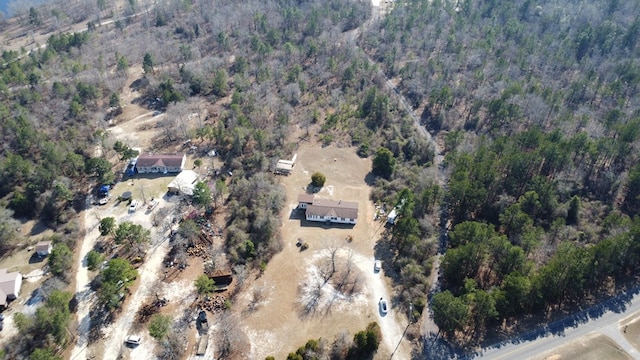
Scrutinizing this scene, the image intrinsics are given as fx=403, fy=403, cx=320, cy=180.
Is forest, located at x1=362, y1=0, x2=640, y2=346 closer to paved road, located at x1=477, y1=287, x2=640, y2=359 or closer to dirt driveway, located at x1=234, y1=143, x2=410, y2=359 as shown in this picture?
paved road, located at x1=477, y1=287, x2=640, y2=359

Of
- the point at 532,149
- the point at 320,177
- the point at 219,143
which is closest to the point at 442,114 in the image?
the point at 532,149

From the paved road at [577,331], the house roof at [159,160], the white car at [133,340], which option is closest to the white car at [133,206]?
the house roof at [159,160]

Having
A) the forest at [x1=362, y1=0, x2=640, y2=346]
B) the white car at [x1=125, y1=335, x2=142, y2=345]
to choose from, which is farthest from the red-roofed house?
the forest at [x1=362, y1=0, x2=640, y2=346]

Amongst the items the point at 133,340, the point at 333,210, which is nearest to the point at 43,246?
the point at 133,340

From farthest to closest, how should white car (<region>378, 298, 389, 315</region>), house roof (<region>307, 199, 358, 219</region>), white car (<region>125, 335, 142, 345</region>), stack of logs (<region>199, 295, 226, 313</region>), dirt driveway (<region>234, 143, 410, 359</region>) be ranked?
1. house roof (<region>307, 199, 358, 219</region>)
2. stack of logs (<region>199, 295, 226, 313</region>)
3. white car (<region>378, 298, 389, 315</region>)
4. dirt driveway (<region>234, 143, 410, 359</region>)
5. white car (<region>125, 335, 142, 345</region>)

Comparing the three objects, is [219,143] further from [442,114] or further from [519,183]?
[519,183]
